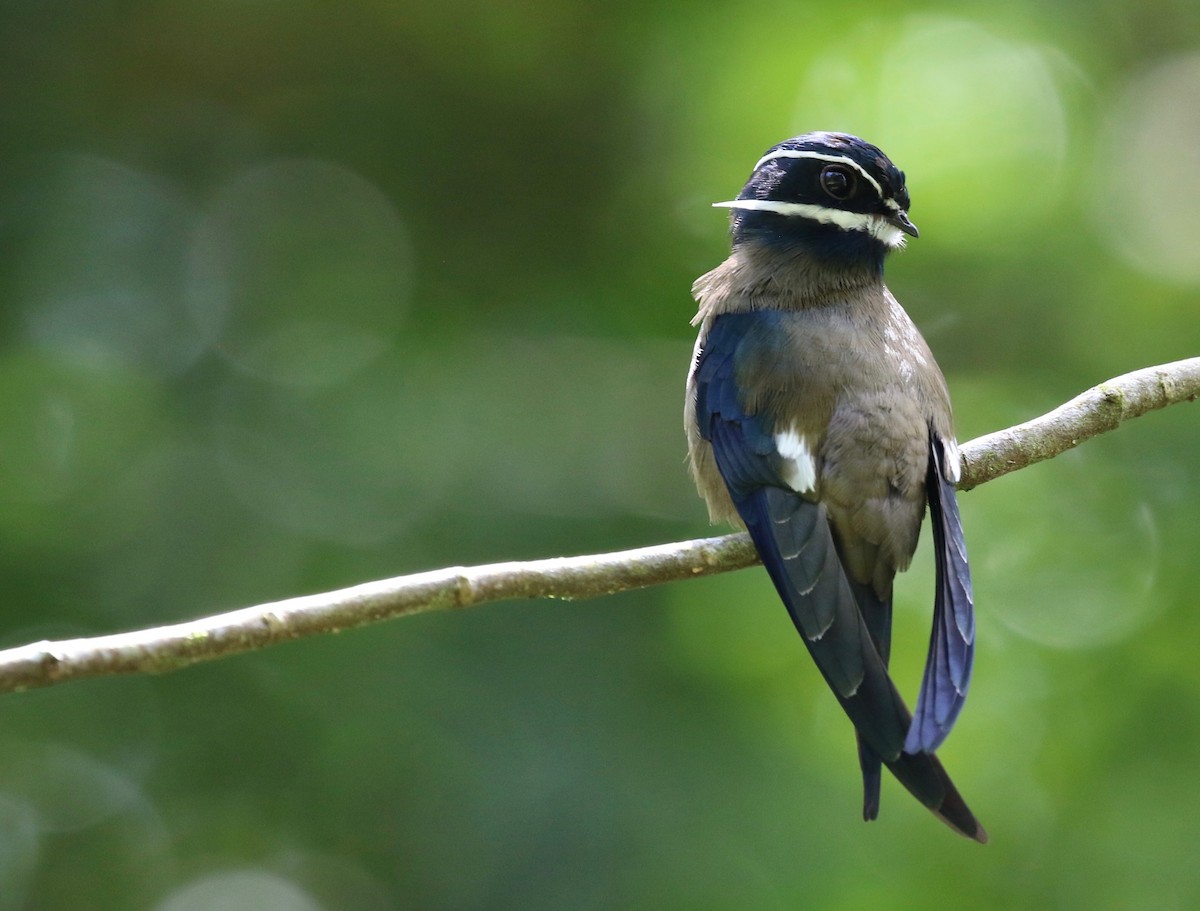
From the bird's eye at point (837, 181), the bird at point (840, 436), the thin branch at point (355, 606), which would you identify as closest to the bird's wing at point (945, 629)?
the bird at point (840, 436)

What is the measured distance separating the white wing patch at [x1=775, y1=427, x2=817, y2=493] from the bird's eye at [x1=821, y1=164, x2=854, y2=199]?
100 centimetres

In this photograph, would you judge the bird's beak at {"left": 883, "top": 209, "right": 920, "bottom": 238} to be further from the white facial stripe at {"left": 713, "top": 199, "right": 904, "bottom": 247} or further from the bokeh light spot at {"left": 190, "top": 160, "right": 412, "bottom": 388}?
the bokeh light spot at {"left": 190, "top": 160, "right": 412, "bottom": 388}

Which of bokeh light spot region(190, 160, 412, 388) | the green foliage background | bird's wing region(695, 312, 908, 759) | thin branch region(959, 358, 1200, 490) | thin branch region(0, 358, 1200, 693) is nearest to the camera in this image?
thin branch region(0, 358, 1200, 693)

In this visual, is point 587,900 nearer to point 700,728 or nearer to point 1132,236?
point 700,728

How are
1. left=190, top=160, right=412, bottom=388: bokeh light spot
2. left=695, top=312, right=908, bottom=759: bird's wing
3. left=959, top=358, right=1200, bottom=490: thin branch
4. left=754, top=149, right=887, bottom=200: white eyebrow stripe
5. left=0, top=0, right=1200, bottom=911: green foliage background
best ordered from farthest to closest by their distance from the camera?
left=190, top=160, right=412, bottom=388: bokeh light spot → left=0, top=0, right=1200, bottom=911: green foliage background → left=754, top=149, right=887, bottom=200: white eyebrow stripe → left=959, top=358, right=1200, bottom=490: thin branch → left=695, top=312, right=908, bottom=759: bird's wing

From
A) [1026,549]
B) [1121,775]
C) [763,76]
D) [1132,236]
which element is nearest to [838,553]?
[1121,775]

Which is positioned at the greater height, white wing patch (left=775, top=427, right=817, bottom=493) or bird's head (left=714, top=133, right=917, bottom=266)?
bird's head (left=714, top=133, right=917, bottom=266)

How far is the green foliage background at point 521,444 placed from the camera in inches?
250

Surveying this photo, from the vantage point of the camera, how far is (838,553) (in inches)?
164

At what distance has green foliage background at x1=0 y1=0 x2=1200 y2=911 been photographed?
6344mm

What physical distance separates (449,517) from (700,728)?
1.63 metres

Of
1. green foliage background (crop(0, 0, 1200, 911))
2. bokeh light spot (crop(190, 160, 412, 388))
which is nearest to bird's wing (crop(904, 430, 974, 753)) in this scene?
green foliage background (crop(0, 0, 1200, 911))

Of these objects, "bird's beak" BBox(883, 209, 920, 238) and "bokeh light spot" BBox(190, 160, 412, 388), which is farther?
"bokeh light spot" BBox(190, 160, 412, 388)

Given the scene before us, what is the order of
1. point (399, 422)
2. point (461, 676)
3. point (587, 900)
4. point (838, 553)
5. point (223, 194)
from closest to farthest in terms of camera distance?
point (838, 553) → point (587, 900) → point (461, 676) → point (399, 422) → point (223, 194)
